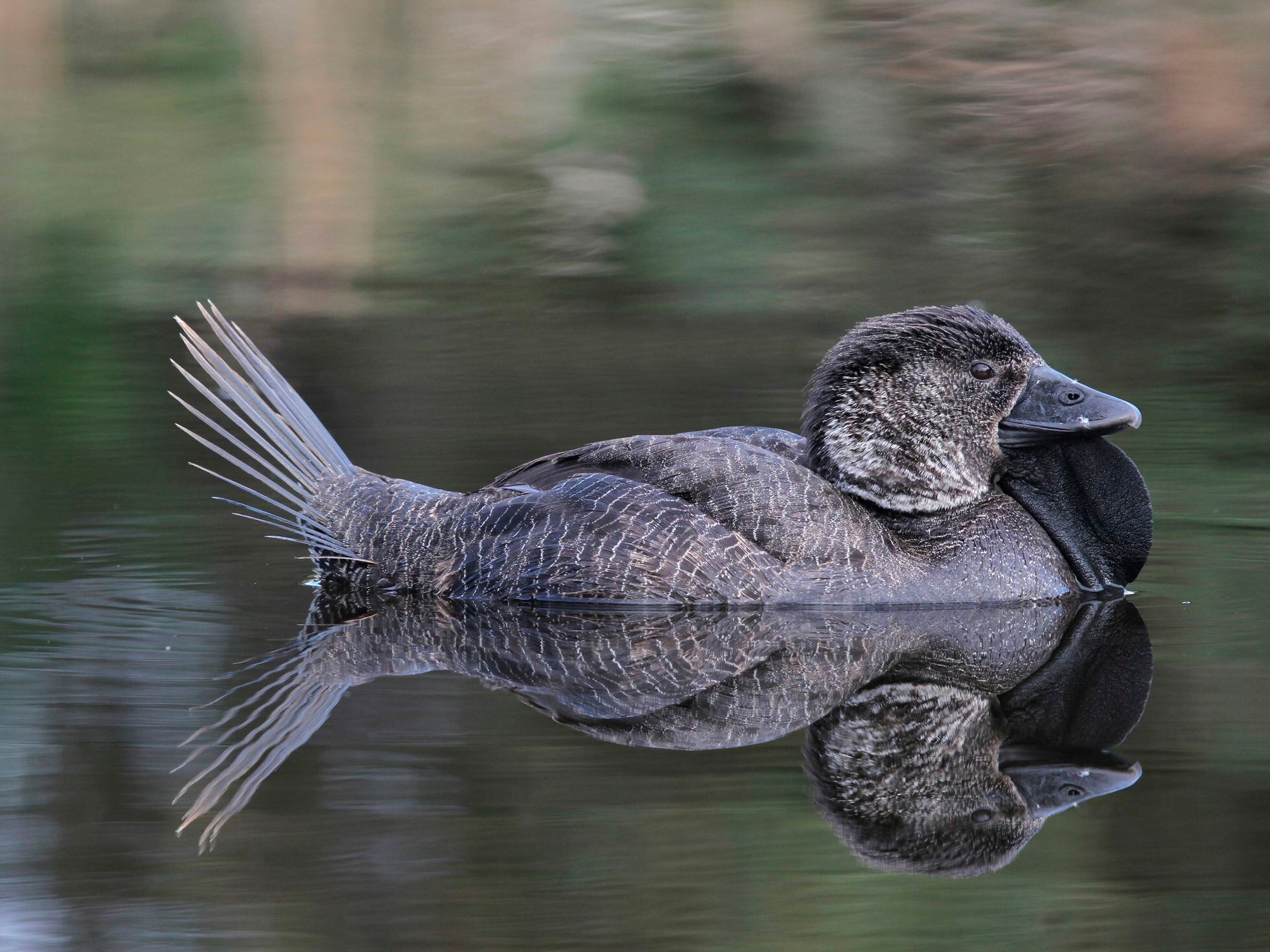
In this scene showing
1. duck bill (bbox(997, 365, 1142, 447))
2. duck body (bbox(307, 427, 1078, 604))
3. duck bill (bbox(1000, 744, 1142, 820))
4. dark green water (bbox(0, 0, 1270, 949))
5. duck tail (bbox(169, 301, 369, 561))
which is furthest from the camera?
duck tail (bbox(169, 301, 369, 561))

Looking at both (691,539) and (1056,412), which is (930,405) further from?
(691,539)

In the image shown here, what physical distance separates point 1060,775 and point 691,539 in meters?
1.72

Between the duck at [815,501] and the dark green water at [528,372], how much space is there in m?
0.41

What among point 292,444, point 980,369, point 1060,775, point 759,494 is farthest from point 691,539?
point 1060,775

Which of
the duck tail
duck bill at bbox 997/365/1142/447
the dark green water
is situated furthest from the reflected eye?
the duck tail

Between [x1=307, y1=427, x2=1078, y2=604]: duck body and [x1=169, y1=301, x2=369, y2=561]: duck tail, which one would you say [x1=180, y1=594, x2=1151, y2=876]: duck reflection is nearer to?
[x1=307, y1=427, x2=1078, y2=604]: duck body

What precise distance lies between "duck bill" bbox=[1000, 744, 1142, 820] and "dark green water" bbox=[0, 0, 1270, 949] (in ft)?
0.21

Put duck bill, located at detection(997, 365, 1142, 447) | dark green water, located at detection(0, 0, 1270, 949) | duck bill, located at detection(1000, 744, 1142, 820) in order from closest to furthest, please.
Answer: dark green water, located at detection(0, 0, 1270, 949)
duck bill, located at detection(1000, 744, 1142, 820)
duck bill, located at detection(997, 365, 1142, 447)

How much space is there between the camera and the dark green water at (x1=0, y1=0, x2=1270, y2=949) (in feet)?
12.0

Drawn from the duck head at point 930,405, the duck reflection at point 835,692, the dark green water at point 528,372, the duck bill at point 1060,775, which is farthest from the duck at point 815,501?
the duck bill at point 1060,775

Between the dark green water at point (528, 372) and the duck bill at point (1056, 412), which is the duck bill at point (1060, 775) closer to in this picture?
the dark green water at point (528, 372)

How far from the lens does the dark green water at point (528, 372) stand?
3.65m

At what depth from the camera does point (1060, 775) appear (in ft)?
13.9

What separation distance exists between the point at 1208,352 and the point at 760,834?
280 inches
